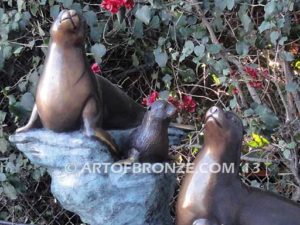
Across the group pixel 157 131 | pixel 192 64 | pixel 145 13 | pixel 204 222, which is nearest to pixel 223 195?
pixel 204 222

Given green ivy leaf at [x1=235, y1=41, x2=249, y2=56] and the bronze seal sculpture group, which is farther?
green ivy leaf at [x1=235, y1=41, x2=249, y2=56]

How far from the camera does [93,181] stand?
3.42ft

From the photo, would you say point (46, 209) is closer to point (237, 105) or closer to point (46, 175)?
point (46, 175)

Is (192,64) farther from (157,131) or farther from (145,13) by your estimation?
(157,131)

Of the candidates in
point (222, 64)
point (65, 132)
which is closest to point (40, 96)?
point (65, 132)

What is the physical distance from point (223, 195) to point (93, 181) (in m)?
0.22

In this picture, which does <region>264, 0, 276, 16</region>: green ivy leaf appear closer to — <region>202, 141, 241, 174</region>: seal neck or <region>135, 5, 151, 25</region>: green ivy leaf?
<region>135, 5, 151, 25</region>: green ivy leaf

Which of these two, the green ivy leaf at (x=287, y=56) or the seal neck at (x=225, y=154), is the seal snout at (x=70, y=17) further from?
the green ivy leaf at (x=287, y=56)

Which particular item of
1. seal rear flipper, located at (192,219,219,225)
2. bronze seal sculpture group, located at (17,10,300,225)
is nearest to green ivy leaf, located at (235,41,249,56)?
bronze seal sculpture group, located at (17,10,300,225)

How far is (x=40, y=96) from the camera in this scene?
3.41 feet

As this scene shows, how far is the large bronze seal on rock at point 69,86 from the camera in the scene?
3.33 feet

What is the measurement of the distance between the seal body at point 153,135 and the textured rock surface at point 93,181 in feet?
0.10

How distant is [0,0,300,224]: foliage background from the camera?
5.30ft

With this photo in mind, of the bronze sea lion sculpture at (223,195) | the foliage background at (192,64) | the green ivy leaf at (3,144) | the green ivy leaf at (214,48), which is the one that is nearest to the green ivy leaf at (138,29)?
the foliage background at (192,64)
